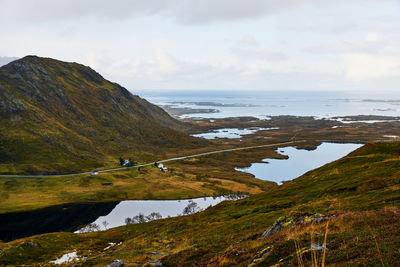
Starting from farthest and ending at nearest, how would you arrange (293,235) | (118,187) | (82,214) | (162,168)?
1. (162,168)
2. (118,187)
3. (82,214)
4. (293,235)

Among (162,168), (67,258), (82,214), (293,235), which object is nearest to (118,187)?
(82,214)

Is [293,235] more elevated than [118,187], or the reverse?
[293,235]

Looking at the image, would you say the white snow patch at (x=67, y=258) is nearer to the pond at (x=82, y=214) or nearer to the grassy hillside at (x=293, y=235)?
the grassy hillside at (x=293, y=235)

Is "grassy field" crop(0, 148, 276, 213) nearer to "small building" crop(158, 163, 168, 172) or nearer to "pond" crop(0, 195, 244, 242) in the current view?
"small building" crop(158, 163, 168, 172)

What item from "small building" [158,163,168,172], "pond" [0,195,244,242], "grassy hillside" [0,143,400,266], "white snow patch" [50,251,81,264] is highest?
"grassy hillside" [0,143,400,266]

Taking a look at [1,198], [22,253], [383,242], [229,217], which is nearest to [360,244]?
[383,242]

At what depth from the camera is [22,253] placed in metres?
66.9

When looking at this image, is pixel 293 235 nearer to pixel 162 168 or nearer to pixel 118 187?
pixel 118 187

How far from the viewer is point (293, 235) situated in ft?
60.2

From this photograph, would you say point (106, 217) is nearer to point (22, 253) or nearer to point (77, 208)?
point (77, 208)

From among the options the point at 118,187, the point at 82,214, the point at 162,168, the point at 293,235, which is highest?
the point at 293,235

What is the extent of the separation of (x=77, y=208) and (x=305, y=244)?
131917 millimetres

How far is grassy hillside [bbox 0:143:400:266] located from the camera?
48.0 ft

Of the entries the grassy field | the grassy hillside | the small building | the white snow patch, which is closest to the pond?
the grassy field
